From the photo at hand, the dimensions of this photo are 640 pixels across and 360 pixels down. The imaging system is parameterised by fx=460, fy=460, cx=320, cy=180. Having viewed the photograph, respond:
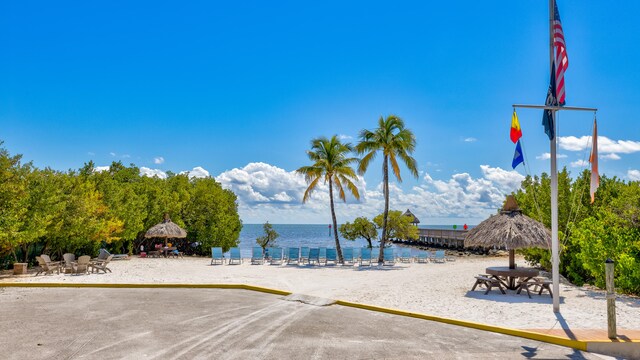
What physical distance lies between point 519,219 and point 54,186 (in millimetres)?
19672

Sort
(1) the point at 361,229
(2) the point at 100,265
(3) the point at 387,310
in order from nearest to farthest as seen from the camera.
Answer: (3) the point at 387,310 < (2) the point at 100,265 < (1) the point at 361,229

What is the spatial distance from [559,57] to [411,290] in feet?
28.2

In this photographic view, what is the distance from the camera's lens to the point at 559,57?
11.6 m

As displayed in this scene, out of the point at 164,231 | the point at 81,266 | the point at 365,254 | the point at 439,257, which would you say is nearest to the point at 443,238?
the point at 439,257

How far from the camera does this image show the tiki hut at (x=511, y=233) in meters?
15.0

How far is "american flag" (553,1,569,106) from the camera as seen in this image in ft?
38.1

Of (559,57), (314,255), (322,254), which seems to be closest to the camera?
(559,57)

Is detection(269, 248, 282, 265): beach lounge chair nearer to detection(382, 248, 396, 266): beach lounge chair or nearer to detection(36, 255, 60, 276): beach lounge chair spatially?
detection(382, 248, 396, 266): beach lounge chair

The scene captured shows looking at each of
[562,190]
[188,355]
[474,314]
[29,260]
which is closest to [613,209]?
[562,190]

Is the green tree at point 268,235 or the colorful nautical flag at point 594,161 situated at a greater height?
the colorful nautical flag at point 594,161

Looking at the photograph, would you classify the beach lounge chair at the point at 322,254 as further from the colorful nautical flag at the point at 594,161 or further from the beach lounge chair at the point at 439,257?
the colorful nautical flag at the point at 594,161

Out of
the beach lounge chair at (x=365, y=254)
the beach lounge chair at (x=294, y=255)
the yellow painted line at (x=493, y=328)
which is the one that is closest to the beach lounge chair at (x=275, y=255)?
the beach lounge chair at (x=294, y=255)

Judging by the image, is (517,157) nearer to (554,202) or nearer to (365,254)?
(554,202)

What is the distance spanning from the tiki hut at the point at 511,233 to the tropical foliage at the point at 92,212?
1716 cm
